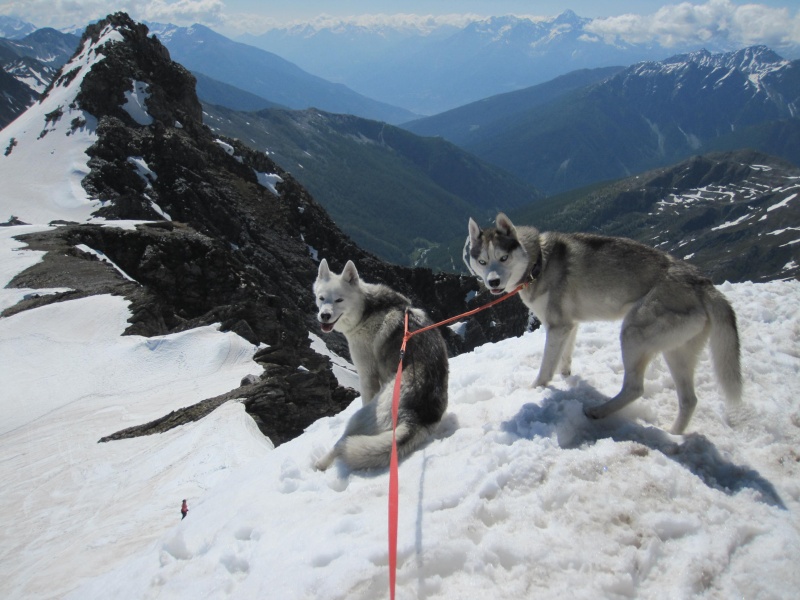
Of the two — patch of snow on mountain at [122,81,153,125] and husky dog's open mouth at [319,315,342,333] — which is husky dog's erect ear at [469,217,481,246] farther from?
patch of snow on mountain at [122,81,153,125]

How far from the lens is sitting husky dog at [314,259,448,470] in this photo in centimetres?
743

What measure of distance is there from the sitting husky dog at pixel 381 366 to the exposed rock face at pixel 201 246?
407 inches

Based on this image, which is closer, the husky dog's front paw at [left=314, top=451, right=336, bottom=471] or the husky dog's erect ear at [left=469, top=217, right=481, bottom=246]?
the husky dog's front paw at [left=314, top=451, right=336, bottom=471]

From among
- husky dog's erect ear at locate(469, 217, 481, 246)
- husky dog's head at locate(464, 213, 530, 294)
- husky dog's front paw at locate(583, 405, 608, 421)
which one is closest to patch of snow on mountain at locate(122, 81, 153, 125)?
husky dog's erect ear at locate(469, 217, 481, 246)

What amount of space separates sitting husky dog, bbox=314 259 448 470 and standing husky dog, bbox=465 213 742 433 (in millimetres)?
1650

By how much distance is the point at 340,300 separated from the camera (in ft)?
31.8

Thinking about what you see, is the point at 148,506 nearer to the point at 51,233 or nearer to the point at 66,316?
the point at 66,316

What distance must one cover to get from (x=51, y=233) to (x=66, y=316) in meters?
21.3

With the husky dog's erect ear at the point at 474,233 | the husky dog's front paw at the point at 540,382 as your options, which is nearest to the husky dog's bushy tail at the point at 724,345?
the husky dog's front paw at the point at 540,382

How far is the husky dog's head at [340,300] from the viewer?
9430 millimetres

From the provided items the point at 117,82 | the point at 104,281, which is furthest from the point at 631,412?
the point at 117,82

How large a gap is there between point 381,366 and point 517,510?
169 inches

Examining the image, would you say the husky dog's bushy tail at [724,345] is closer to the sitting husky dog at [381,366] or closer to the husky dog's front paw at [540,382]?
the husky dog's front paw at [540,382]

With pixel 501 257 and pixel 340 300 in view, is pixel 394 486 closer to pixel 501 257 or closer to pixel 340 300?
pixel 501 257
